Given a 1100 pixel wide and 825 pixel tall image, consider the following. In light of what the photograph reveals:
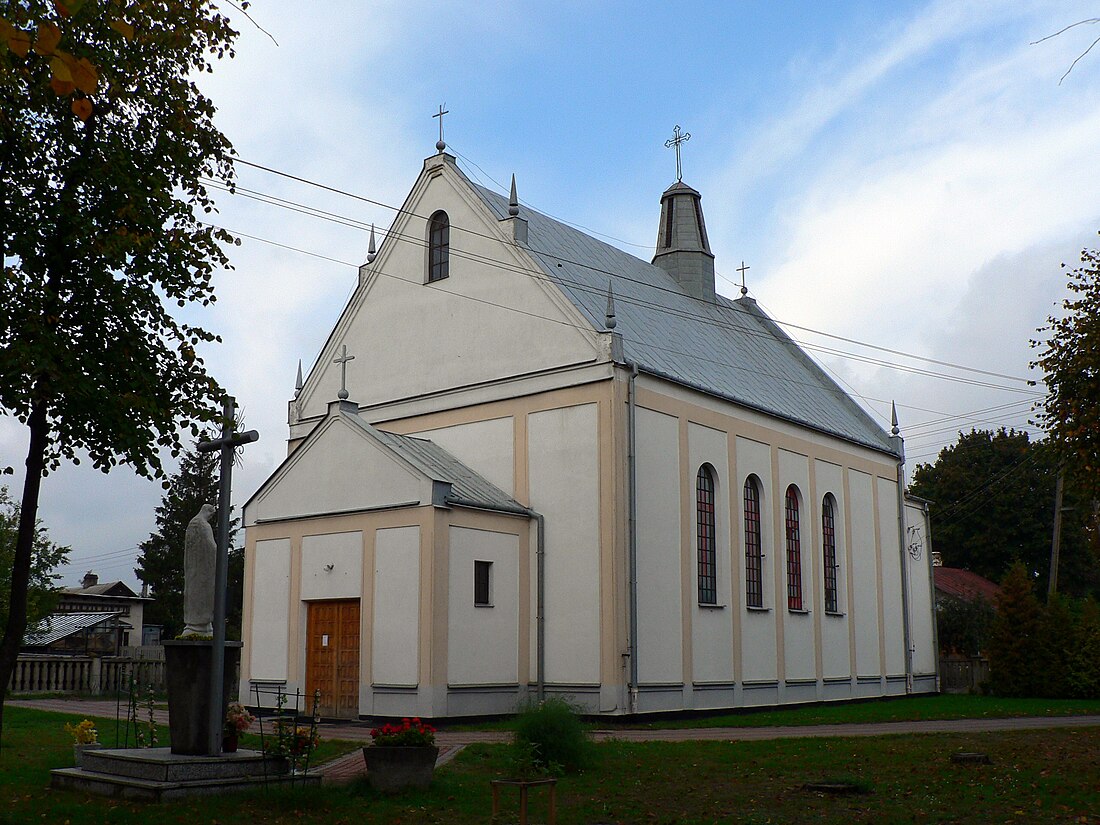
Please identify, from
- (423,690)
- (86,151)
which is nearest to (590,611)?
(423,690)

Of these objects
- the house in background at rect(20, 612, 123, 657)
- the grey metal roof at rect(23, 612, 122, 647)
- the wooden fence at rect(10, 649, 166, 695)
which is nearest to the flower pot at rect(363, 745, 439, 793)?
the wooden fence at rect(10, 649, 166, 695)

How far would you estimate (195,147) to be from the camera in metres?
13.5

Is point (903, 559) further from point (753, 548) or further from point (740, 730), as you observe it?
point (740, 730)

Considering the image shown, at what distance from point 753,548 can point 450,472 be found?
30.3 feet

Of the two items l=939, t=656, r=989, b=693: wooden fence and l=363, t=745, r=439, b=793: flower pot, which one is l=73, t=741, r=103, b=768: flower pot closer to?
l=363, t=745, r=439, b=793: flower pot

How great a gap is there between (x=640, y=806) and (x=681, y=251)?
2780cm

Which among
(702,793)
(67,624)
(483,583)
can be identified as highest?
(483,583)

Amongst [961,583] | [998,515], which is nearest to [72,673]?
[961,583]

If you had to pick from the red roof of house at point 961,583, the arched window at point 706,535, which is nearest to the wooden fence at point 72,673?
the arched window at point 706,535

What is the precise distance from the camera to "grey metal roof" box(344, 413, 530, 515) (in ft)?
80.1

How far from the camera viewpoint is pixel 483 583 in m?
24.7

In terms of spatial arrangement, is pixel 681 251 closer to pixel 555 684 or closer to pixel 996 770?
pixel 555 684

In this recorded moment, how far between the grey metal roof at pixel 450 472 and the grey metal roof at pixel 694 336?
15.1 feet

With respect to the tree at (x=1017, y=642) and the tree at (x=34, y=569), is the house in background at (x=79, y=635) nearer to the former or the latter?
the tree at (x=34, y=569)
